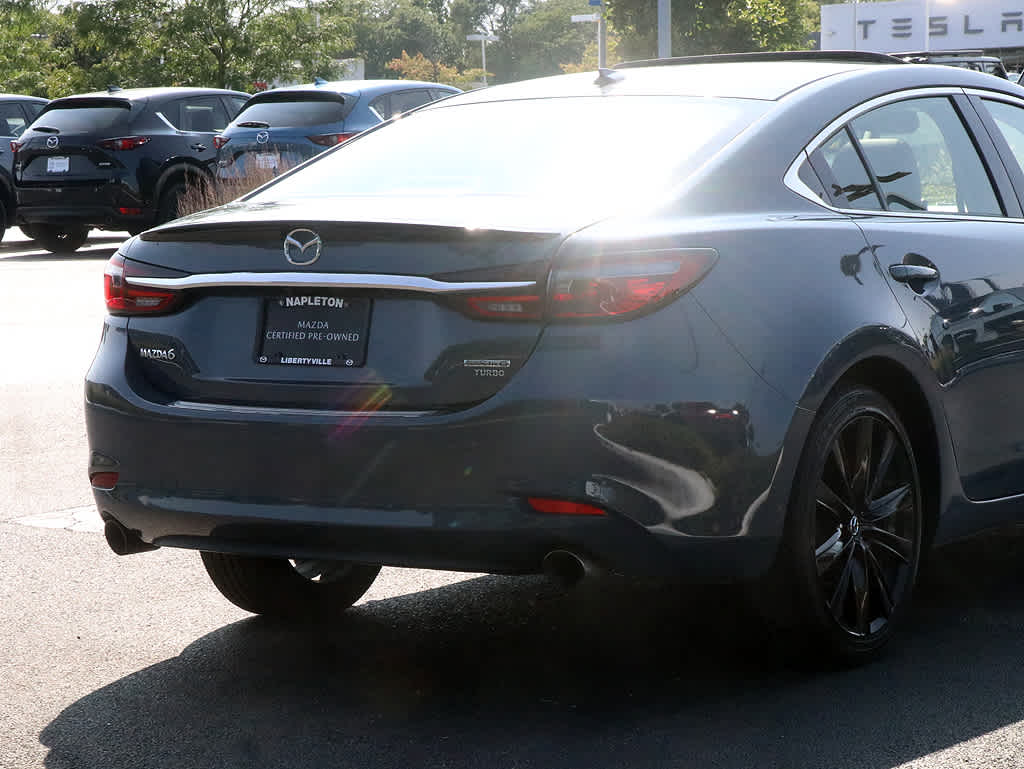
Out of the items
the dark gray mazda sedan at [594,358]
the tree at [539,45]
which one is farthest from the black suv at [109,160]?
the tree at [539,45]


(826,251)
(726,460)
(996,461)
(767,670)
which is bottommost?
(767,670)

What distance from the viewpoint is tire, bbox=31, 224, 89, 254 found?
20562 mm

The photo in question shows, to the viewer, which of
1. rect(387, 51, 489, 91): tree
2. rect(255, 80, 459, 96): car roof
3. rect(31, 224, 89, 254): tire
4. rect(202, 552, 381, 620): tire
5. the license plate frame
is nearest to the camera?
rect(202, 552, 381, 620): tire

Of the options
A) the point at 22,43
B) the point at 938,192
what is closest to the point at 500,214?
the point at 938,192

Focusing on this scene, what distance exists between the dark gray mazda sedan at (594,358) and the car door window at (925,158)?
19mm

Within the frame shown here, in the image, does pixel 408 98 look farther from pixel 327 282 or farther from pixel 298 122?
pixel 327 282

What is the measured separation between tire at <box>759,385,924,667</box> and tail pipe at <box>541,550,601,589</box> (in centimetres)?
53

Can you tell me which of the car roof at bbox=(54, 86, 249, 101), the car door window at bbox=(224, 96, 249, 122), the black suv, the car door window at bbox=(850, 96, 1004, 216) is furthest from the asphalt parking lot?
the car door window at bbox=(224, 96, 249, 122)

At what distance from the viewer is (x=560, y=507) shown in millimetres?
3803

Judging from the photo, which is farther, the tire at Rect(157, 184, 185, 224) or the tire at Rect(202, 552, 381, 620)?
the tire at Rect(157, 184, 185, 224)

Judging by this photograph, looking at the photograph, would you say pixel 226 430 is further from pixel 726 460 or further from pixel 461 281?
pixel 726 460

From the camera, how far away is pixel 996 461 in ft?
16.1

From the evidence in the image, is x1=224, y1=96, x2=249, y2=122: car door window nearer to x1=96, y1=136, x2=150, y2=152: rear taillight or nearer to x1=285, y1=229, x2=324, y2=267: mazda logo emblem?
x1=96, y1=136, x2=150, y2=152: rear taillight

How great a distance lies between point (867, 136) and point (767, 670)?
154cm
